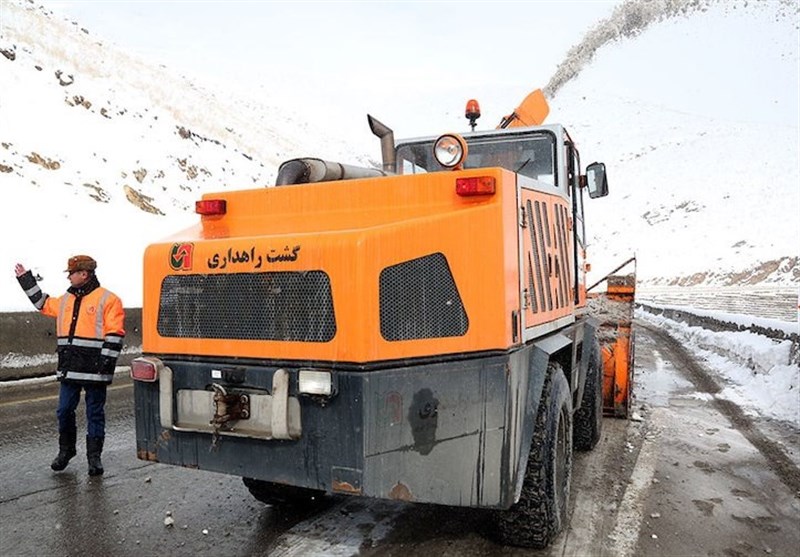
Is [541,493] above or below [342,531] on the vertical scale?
above

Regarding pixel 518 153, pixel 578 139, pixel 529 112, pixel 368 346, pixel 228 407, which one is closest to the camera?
pixel 368 346

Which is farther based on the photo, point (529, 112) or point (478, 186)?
point (529, 112)

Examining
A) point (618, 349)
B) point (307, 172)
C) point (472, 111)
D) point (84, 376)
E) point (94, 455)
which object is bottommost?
point (94, 455)

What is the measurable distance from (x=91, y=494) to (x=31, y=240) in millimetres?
11954

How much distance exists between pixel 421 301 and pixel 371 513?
1.72m

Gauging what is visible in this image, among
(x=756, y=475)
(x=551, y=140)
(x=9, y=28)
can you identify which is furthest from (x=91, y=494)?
(x=9, y=28)

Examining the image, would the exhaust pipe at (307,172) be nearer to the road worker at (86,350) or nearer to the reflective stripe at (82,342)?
the road worker at (86,350)

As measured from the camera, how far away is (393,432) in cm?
294

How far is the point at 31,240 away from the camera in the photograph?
573 inches

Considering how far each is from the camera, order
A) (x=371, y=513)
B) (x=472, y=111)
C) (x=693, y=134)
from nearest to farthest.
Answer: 1. (x=371, y=513)
2. (x=472, y=111)
3. (x=693, y=134)

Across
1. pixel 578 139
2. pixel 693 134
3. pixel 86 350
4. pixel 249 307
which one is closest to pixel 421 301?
pixel 249 307

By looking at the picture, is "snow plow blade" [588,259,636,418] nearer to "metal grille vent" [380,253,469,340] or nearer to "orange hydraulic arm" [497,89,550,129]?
"orange hydraulic arm" [497,89,550,129]

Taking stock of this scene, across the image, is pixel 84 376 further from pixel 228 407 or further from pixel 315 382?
pixel 315 382

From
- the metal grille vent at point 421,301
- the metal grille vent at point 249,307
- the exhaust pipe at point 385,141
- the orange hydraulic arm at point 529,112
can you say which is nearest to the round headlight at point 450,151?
the metal grille vent at point 421,301
